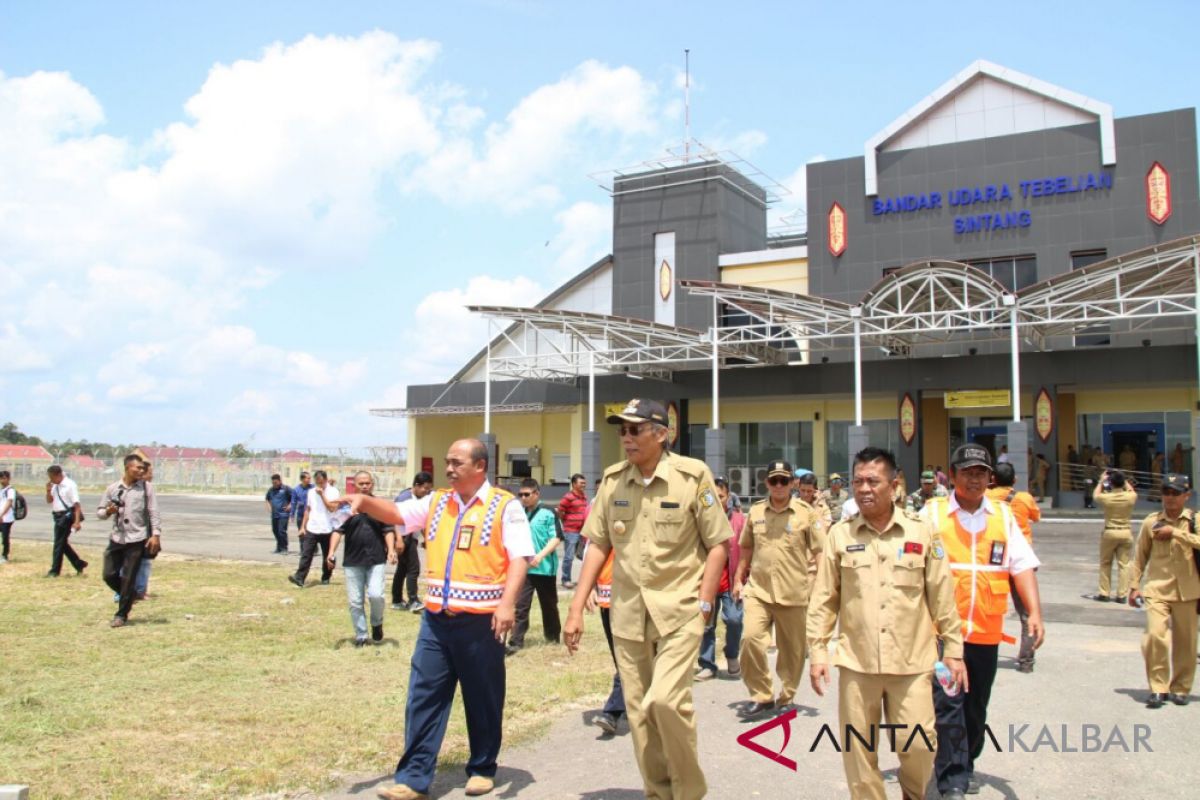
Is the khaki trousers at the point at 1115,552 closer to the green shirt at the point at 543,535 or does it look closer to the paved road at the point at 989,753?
the paved road at the point at 989,753

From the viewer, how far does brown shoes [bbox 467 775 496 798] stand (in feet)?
15.9

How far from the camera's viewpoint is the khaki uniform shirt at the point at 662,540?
4.51 m

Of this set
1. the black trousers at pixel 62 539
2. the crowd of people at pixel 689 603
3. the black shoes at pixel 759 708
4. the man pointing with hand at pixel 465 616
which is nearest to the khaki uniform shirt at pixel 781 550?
the crowd of people at pixel 689 603

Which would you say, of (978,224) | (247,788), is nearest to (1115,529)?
(247,788)

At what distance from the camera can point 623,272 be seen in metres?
39.4

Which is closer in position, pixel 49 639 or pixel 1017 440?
pixel 49 639

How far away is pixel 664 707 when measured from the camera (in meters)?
4.23

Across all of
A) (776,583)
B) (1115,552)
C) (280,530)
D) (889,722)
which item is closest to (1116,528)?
(1115,552)

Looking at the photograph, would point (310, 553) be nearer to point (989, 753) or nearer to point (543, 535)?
point (543, 535)

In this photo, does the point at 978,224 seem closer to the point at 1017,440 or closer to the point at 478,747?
the point at 1017,440

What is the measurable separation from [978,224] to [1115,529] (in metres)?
22.7

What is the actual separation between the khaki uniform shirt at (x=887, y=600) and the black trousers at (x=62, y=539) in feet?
40.7

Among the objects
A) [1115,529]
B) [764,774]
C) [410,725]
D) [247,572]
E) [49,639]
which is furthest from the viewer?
[247,572]

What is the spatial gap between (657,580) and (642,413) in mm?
851
